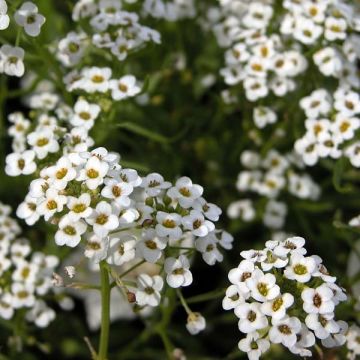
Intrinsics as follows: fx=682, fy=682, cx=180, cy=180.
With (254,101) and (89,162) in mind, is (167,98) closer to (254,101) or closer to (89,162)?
(254,101)

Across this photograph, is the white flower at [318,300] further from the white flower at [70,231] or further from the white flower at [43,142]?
the white flower at [43,142]

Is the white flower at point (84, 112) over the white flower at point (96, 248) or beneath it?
beneath

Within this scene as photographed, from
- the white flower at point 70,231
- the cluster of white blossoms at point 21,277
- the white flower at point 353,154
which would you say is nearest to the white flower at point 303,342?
the white flower at point 70,231

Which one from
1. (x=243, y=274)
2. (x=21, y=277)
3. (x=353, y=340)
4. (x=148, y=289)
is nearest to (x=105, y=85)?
(x=21, y=277)

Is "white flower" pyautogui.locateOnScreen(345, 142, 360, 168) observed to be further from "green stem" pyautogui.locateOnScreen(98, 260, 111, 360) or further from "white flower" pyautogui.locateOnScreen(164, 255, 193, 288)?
"green stem" pyautogui.locateOnScreen(98, 260, 111, 360)

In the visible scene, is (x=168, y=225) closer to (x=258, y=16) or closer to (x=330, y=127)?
(x=330, y=127)

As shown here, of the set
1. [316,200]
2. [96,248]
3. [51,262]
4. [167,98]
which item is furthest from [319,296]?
[167,98]
